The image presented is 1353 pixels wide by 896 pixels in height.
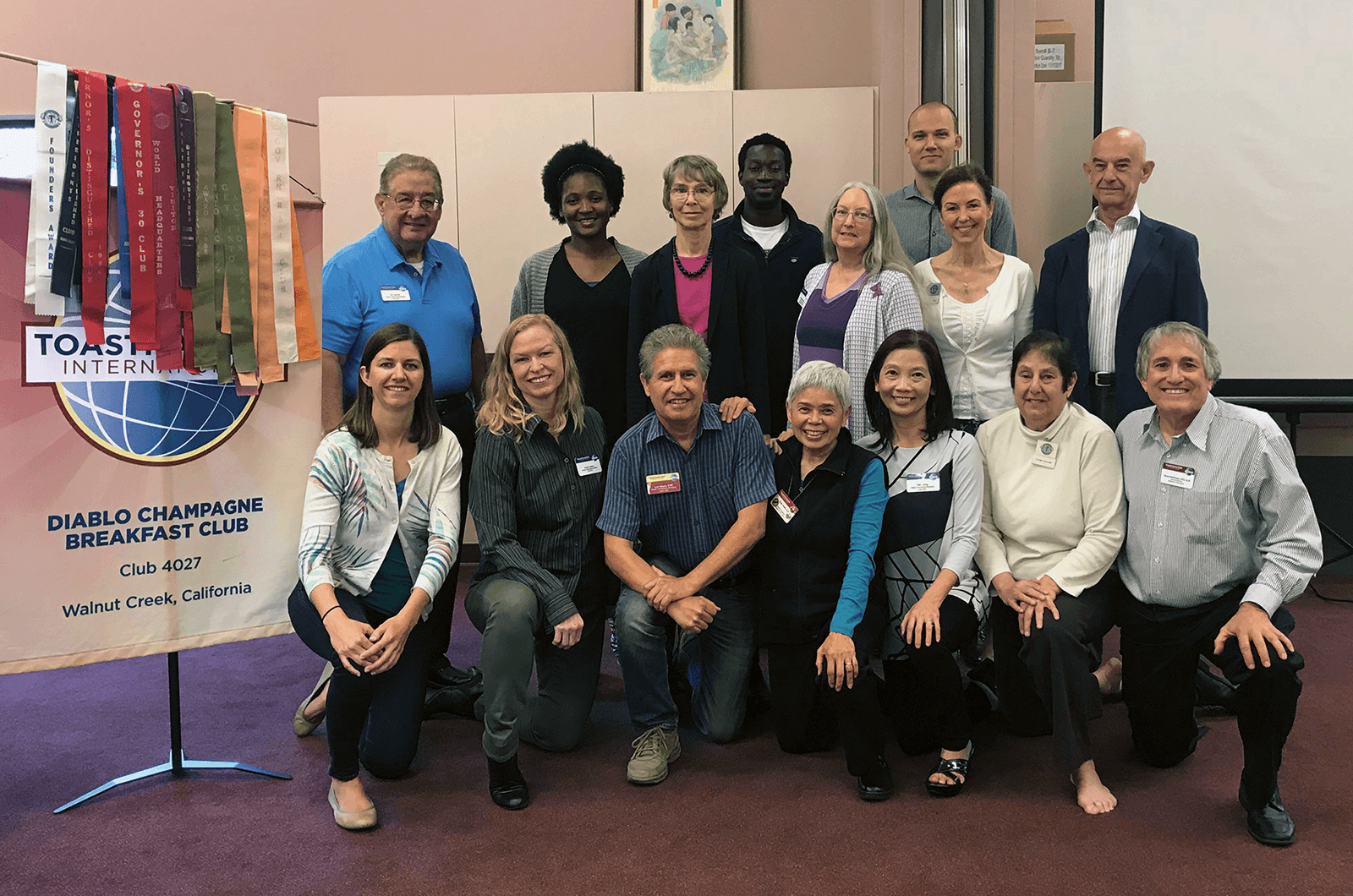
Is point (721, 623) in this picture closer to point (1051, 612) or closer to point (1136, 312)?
point (1051, 612)

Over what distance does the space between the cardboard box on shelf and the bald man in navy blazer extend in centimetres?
121

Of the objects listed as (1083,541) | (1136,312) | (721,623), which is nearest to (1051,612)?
(1083,541)

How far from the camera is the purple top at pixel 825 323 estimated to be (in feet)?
9.47

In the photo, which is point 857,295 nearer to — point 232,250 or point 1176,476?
point 1176,476

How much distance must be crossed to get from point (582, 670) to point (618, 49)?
3.56 meters

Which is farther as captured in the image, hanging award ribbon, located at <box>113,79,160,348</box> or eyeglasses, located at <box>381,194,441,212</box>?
eyeglasses, located at <box>381,194,441,212</box>

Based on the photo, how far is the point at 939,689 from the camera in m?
2.46

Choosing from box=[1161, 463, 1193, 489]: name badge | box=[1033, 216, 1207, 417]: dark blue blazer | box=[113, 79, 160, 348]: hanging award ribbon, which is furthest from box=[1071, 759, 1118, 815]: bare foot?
box=[113, 79, 160, 348]: hanging award ribbon

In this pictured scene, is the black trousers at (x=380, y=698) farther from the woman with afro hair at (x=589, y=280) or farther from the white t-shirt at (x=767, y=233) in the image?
the white t-shirt at (x=767, y=233)

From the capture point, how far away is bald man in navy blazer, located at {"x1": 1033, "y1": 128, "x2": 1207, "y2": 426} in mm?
3045

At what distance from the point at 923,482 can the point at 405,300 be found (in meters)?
1.50

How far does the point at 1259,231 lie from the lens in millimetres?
3947

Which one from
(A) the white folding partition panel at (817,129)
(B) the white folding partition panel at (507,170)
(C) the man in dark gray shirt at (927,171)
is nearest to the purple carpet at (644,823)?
(C) the man in dark gray shirt at (927,171)

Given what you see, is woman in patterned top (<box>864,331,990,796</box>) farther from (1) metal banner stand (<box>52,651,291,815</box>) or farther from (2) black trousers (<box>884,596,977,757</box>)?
(1) metal banner stand (<box>52,651,291,815</box>)
